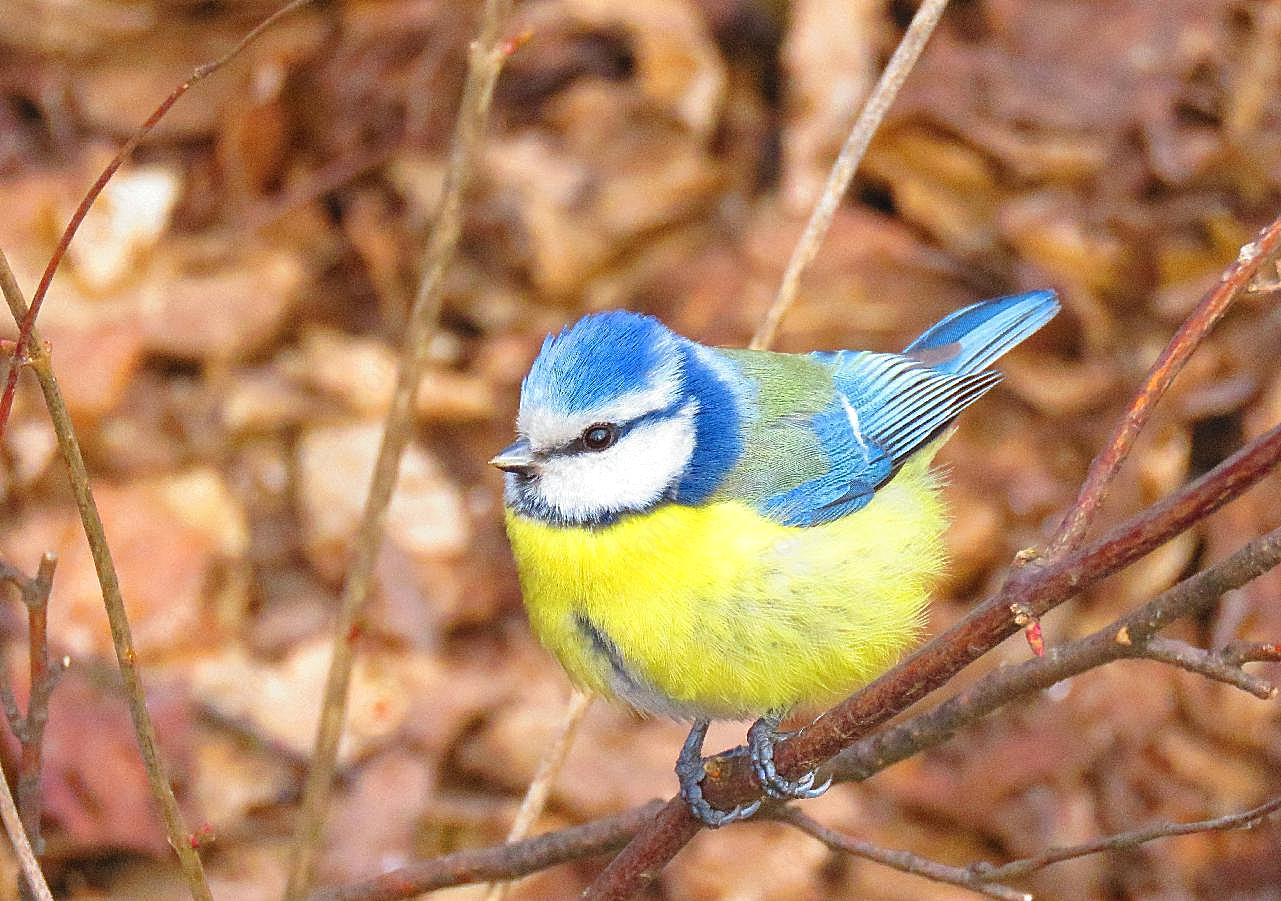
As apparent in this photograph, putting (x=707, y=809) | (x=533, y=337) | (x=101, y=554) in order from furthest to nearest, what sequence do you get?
(x=533, y=337) < (x=707, y=809) < (x=101, y=554)

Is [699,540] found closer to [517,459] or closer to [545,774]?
[517,459]

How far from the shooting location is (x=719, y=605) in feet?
7.06

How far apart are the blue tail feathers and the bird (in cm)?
45

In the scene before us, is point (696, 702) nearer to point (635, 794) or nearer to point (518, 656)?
point (635, 794)

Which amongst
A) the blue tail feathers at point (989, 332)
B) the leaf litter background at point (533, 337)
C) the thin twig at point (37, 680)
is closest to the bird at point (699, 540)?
the blue tail feathers at point (989, 332)

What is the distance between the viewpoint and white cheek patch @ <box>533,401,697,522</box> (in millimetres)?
2314

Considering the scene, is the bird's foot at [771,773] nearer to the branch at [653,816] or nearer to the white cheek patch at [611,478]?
the branch at [653,816]

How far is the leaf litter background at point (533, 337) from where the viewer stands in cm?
362

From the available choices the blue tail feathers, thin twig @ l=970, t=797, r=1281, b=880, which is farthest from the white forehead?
thin twig @ l=970, t=797, r=1281, b=880

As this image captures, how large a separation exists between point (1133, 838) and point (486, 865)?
889mm

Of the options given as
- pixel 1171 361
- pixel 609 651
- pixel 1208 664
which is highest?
pixel 609 651

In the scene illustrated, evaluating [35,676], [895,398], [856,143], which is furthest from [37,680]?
[895,398]

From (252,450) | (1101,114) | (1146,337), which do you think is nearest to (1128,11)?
(1101,114)

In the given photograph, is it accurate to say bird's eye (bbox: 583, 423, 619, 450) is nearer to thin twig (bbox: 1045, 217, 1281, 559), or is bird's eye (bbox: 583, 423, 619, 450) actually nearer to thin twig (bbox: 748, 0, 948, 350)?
thin twig (bbox: 748, 0, 948, 350)
